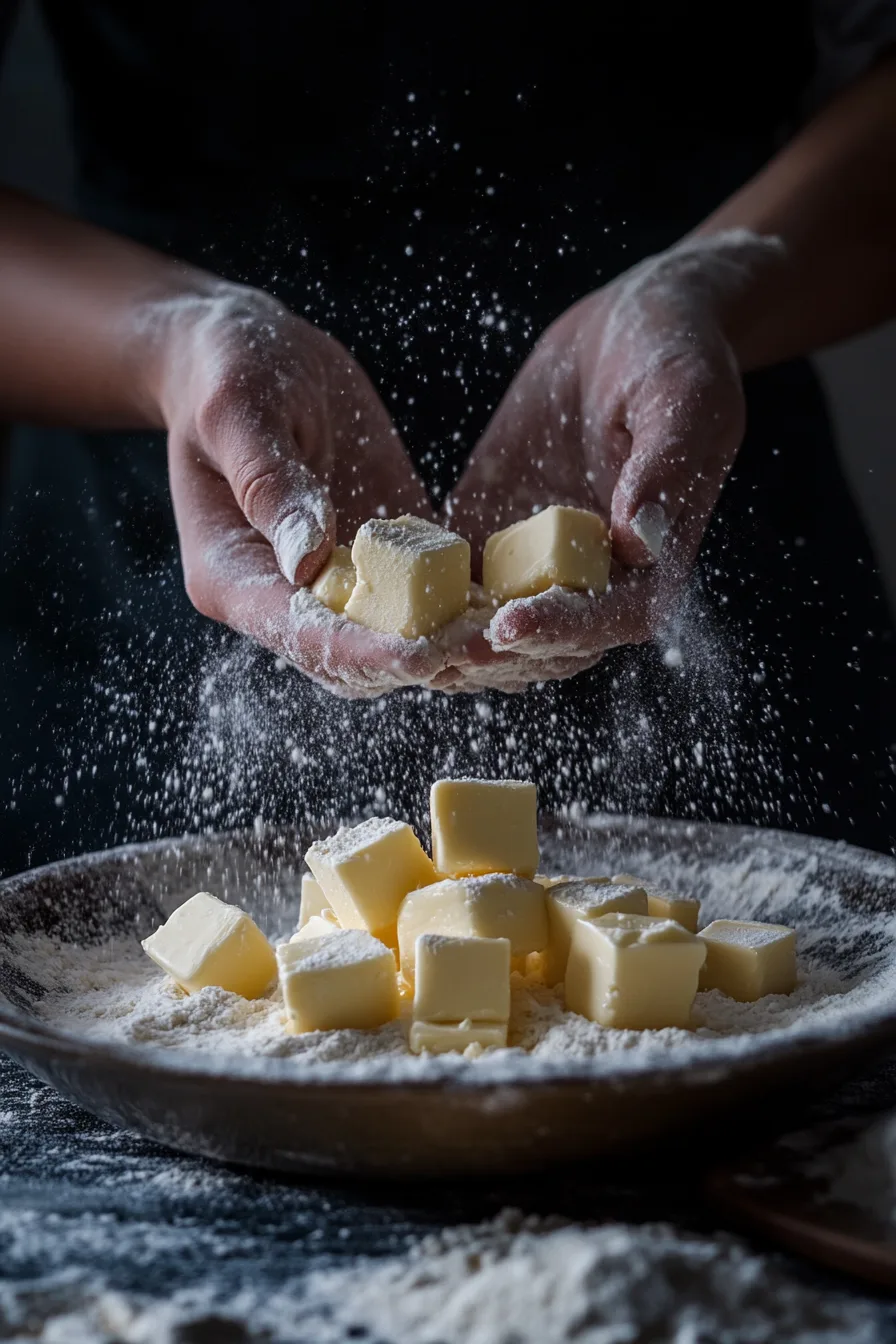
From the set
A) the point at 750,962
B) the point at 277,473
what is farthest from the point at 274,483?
the point at 750,962

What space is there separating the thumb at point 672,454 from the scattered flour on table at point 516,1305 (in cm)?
67

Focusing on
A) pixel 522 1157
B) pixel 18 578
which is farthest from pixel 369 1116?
pixel 18 578

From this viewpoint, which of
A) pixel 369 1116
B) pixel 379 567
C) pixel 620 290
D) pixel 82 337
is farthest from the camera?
pixel 82 337

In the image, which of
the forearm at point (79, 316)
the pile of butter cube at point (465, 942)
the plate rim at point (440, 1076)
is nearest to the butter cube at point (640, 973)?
the pile of butter cube at point (465, 942)

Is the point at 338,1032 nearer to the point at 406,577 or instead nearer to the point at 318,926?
the point at 318,926

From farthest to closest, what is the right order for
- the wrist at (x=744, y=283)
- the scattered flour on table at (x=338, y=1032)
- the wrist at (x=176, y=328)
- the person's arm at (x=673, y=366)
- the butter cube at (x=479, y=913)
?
the wrist at (x=744, y=283) → the wrist at (x=176, y=328) → the person's arm at (x=673, y=366) → the butter cube at (x=479, y=913) → the scattered flour on table at (x=338, y=1032)

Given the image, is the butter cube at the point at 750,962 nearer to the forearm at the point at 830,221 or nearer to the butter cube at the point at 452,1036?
the butter cube at the point at 452,1036

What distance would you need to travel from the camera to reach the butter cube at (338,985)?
91 cm

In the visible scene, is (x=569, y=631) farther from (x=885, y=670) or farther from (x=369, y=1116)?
(x=885, y=670)

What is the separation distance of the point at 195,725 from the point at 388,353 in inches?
21.3

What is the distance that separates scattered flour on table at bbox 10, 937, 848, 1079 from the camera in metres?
0.87

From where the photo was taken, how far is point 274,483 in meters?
1.19

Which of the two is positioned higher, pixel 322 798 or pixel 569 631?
pixel 569 631

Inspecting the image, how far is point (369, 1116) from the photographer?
28.9 inches
